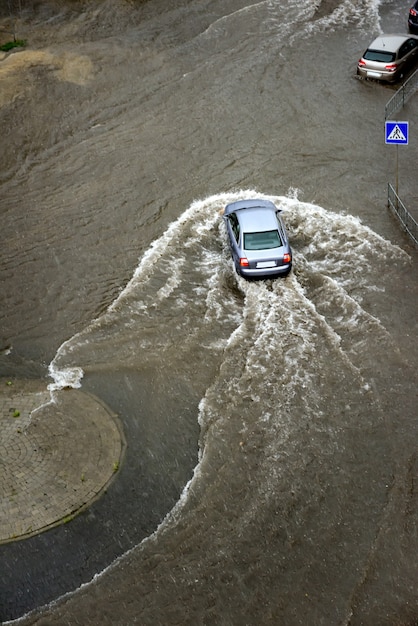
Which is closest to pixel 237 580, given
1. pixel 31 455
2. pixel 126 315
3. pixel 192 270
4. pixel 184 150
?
pixel 31 455

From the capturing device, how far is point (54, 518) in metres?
13.8

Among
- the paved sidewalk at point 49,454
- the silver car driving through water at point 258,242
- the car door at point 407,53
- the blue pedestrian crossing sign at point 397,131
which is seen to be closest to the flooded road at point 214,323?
the paved sidewalk at point 49,454

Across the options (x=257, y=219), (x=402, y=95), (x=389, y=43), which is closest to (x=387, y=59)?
(x=389, y=43)

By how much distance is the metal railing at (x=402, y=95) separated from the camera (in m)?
28.5

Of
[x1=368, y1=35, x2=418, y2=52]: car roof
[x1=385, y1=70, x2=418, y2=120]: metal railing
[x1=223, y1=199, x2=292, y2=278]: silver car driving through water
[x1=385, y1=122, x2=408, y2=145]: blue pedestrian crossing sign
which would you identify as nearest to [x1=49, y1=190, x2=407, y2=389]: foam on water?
[x1=223, y1=199, x2=292, y2=278]: silver car driving through water

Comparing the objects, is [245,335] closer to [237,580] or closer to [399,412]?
[399,412]

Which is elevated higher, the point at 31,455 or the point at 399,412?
the point at 31,455

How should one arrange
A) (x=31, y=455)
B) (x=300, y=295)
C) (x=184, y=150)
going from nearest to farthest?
(x=31, y=455) < (x=300, y=295) < (x=184, y=150)

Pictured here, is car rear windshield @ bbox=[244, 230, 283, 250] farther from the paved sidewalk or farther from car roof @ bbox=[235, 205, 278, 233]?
the paved sidewalk

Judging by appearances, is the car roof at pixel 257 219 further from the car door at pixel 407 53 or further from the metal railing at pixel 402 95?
the car door at pixel 407 53

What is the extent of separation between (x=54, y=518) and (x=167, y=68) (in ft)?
74.0

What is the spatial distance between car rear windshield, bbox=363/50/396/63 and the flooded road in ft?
3.14

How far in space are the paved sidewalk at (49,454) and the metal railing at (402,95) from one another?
17.8 m

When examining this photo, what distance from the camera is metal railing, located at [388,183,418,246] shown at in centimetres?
2169
